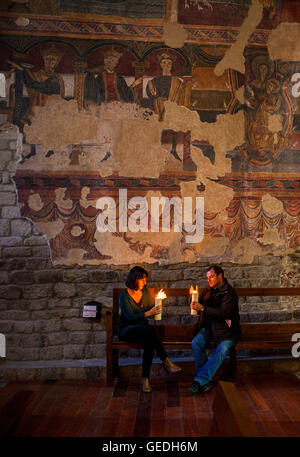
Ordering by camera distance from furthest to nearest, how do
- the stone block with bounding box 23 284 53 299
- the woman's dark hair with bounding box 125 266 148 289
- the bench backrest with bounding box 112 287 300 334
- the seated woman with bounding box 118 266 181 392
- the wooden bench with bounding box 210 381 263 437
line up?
the stone block with bounding box 23 284 53 299 → the bench backrest with bounding box 112 287 300 334 → the woman's dark hair with bounding box 125 266 148 289 → the seated woman with bounding box 118 266 181 392 → the wooden bench with bounding box 210 381 263 437

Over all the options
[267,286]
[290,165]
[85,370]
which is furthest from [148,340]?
[290,165]

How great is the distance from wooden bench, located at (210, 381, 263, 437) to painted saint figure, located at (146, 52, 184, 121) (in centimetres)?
388

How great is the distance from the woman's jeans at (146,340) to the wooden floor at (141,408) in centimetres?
32

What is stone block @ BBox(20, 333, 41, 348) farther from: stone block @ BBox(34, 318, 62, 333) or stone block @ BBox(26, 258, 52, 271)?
stone block @ BBox(26, 258, 52, 271)

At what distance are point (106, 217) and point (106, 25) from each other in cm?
257

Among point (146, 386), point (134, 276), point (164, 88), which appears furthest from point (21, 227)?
point (164, 88)

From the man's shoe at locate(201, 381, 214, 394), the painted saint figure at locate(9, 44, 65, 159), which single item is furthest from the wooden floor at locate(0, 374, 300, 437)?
the painted saint figure at locate(9, 44, 65, 159)

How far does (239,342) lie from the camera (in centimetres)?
389

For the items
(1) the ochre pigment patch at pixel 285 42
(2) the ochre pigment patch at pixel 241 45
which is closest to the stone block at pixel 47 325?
(2) the ochre pigment patch at pixel 241 45

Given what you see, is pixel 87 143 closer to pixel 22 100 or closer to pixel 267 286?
pixel 22 100

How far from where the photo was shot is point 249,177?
486 centimetres

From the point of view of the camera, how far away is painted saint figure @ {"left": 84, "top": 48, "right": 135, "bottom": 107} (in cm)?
472

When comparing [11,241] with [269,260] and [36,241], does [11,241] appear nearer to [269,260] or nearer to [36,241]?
[36,241]

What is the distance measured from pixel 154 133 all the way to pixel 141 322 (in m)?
2.49
